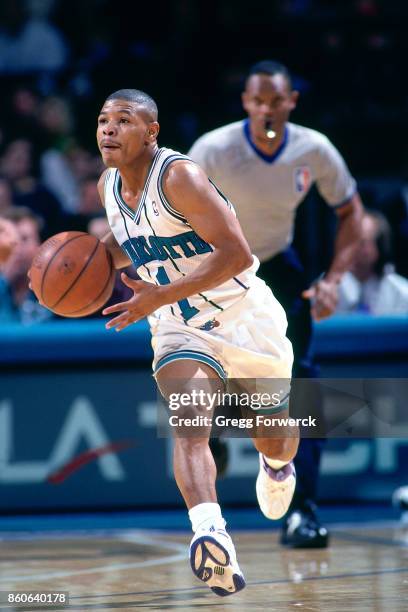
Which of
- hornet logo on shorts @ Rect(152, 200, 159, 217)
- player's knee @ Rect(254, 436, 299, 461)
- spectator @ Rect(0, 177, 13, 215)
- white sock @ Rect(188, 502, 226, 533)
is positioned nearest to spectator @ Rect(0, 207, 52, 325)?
spectator @ Rect(0, 177, 13, 215)

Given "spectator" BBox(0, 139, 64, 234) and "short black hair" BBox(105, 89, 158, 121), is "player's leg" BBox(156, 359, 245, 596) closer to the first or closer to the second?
"short black hair" BBox(105, 89, 158, 121)

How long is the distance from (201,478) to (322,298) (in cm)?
206

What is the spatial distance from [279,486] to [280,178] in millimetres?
1732

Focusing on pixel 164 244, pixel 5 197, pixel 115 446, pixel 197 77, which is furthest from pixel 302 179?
pixel 197 77

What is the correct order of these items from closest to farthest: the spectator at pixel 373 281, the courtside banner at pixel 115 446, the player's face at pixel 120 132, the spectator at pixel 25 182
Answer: the player's face at pixel 120 132
the courtside banner at pixel 115 446
the spectator at pixel 373 281
the spectator at pixel 25 182

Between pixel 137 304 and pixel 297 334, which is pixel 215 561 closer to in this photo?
pixel 137 304

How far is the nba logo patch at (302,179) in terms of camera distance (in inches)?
241

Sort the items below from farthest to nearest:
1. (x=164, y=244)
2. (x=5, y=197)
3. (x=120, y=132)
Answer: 1. (x=5, y=197)
2. (x=164, y=244)
3. (x=120, y=132)

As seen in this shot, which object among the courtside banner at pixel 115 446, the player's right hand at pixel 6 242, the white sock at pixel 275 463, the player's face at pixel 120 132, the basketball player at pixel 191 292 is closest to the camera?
the basketball player at pixel 191 292

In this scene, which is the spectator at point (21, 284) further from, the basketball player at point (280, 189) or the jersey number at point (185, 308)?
the jersey number at point (185, 308)

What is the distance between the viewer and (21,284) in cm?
780

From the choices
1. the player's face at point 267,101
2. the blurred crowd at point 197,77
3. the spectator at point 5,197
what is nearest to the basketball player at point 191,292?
the player's face at point 267,101

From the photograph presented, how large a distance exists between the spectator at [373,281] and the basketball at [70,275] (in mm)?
3294

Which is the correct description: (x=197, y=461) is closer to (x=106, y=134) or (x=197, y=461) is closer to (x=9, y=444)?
(x=106, y=134)
